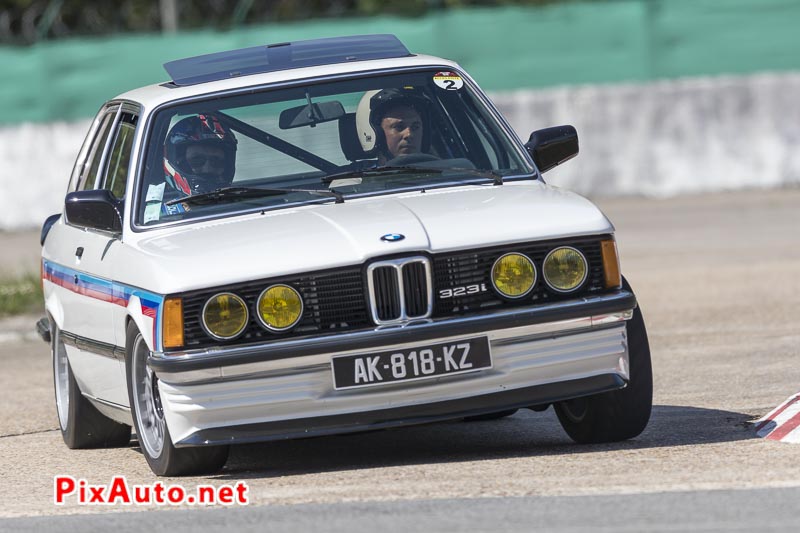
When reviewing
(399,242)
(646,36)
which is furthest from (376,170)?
(646,36)

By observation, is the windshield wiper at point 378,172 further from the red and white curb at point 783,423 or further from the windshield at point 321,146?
the red and white curb at point 783,423

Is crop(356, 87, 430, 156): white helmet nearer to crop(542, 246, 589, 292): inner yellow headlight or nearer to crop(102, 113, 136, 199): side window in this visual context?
crop(102, 113, 136, 199): side window

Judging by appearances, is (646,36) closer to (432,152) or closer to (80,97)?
(80,97)

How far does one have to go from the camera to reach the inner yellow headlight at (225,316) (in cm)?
625

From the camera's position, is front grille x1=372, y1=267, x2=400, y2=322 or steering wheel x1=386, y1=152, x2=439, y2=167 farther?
steering wheel x1=386, y1=152, x2=439, y2=167

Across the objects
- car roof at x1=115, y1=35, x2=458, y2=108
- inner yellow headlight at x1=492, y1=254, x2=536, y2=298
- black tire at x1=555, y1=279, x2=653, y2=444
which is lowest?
black tire at x1=555, y1=279, x2=653, y2=444

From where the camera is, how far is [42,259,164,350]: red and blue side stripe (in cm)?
636

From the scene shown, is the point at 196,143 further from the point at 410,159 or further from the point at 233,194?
the point at 410,159

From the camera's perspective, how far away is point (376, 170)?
7.24 metres

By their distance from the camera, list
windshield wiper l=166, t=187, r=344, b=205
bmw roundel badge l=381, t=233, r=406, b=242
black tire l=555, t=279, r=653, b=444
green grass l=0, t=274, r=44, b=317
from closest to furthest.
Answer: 1. bmw roundel badge l=381, t=233, r=406, b=242
2. black tire l=555, t=279, r=653, b=444
3. windshield wiper l=166, t=187, r=344, b=205
4. green grass l=0, t=274, r=44, b=317

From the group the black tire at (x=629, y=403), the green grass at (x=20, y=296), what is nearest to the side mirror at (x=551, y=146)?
the black tire at (x=629, y=403)

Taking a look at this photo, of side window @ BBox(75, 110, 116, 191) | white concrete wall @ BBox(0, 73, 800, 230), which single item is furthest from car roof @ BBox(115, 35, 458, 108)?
white concrete wall @ BBox(0, 73, 800, 230)

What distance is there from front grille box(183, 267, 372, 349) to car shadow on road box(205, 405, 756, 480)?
2.33ft

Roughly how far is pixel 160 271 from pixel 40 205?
15950 mm
